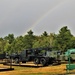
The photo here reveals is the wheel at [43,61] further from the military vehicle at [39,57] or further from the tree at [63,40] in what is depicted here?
the tree at [63,40]

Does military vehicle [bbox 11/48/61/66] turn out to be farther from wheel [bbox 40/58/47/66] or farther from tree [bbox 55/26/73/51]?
tree [bbox 55/26/73/51]

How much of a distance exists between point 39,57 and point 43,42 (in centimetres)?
4683

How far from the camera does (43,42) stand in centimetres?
8231

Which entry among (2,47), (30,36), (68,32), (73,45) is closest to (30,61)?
(73,45)

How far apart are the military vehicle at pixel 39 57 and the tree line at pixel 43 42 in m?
5.69

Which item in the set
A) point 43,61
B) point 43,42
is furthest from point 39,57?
point 43,42

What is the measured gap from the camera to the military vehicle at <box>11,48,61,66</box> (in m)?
34.7

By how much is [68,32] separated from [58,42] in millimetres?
4677

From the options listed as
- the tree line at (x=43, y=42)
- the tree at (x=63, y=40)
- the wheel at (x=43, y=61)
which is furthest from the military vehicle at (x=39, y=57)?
the tree at (x=63, y=40)

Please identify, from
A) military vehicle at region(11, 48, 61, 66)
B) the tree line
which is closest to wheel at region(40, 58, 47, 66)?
military vehicle at region(11, 48, 61, 66)

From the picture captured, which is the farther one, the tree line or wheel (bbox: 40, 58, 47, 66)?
the tree line

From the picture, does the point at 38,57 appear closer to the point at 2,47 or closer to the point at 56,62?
the point at 56,62

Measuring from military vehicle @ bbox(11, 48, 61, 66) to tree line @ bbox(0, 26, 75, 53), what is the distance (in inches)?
224

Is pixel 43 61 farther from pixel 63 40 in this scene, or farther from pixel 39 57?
pixel 63 40
